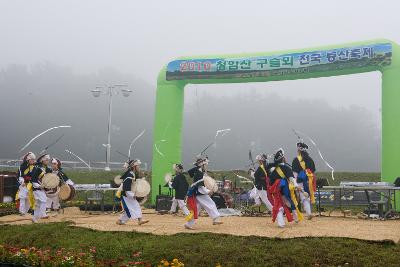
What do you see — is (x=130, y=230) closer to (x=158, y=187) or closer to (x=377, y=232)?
(x=377, y=232)

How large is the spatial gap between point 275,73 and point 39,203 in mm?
8773

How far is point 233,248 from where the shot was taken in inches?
281

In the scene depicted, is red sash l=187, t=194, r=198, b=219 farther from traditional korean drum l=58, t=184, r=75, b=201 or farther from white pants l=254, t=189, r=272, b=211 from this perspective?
traditional korean drum l=58, t=184, r=75, b=201

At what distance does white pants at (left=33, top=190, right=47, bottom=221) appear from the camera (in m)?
11.9

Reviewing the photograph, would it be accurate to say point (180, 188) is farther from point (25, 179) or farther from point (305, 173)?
point (25, 179)

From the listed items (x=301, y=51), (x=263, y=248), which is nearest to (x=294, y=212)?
(x=263, y=248)

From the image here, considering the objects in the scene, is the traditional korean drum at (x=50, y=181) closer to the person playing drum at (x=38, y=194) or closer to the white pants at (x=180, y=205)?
the person playing drum at (x=38, y=194)

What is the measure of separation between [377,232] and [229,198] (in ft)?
22.8

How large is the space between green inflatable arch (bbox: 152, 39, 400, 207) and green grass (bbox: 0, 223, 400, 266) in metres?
7.84

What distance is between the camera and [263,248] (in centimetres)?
716

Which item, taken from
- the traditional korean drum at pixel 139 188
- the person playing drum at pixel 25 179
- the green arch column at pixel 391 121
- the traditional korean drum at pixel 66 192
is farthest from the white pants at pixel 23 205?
the green arch column at pixel 391 121

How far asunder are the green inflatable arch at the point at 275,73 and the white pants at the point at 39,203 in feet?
18.7

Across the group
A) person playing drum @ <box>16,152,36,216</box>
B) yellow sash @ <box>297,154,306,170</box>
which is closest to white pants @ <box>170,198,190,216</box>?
yellow sash @ <box>297,154,306,170</box>

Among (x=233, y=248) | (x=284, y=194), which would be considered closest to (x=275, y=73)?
(x=284, y=194)
